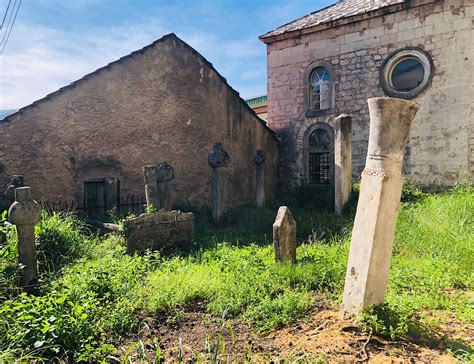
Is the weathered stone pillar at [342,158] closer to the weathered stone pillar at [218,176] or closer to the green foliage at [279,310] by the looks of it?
the weathered stone pillar at [218,176]

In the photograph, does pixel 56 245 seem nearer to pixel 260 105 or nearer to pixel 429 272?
pixel 429 272

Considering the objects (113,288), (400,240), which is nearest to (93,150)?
(113,288)

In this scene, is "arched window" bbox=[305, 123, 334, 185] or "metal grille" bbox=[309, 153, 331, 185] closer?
"arched window" bbox=[305, 123, 334, 185]

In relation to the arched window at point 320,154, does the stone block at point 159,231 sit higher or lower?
lower

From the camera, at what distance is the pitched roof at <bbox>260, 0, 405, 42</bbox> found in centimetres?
1175

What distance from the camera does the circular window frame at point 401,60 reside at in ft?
35.4

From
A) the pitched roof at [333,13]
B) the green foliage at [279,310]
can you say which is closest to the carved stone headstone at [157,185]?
the green foliage at [279,310]

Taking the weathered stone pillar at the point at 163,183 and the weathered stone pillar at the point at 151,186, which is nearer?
the weathered stone pillar at the point at 151,186

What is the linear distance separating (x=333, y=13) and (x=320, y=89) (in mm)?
2997

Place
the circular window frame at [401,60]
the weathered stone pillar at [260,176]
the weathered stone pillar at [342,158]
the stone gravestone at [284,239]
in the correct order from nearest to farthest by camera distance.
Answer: the stone gravestone at [284,239] < the weathered stone pillar at [342,158] < the circular window frame at [401,60] < the weathered stone pillar at [260,176]

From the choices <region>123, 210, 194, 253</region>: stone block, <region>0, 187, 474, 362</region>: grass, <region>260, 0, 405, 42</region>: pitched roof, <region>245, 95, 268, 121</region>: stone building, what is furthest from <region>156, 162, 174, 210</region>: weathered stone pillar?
<region>245, 95, 268, 121</region>: stone building

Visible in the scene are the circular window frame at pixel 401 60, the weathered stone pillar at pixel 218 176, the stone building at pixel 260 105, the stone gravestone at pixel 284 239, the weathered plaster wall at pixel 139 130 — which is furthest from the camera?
the stone building at pixel 260 105

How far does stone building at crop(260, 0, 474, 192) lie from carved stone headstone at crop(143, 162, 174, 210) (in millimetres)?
7534

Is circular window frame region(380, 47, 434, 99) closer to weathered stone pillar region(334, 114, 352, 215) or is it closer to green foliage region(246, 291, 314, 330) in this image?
weathered stone pillar region(334, 114, 352, 215)
